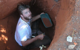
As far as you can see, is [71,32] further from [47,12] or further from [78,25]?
[47,12]

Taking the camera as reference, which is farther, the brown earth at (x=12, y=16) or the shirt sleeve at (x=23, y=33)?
the brown earth at (x=12, y=16)

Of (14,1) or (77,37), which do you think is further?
(14,1)

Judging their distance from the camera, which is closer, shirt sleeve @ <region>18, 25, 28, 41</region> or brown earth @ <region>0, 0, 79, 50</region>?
shirt sleeve @ <region>18, 25, 28, 41</region>

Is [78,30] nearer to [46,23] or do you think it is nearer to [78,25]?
[78,25]

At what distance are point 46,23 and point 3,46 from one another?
1.18m

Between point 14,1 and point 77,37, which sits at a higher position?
point 14,1

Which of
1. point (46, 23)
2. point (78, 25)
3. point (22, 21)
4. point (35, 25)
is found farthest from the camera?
point (35, 25)

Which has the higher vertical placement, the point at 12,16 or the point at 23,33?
the point at 12,16

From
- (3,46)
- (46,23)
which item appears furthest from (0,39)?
(46,23)

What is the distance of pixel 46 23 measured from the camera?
1.91m

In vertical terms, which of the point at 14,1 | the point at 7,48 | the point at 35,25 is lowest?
the point at 7,48

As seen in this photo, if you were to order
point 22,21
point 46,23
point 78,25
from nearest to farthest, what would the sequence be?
point 78,25
point 22,21
point 46,23

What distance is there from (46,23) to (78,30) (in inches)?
34.5

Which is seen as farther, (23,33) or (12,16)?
(12,16)
